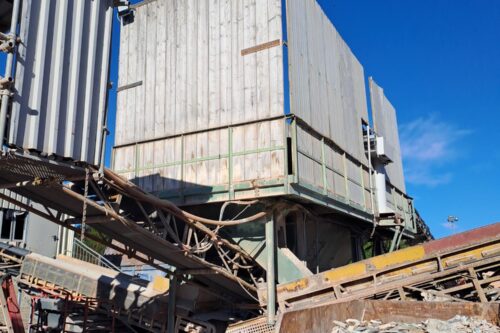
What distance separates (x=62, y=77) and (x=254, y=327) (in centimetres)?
640

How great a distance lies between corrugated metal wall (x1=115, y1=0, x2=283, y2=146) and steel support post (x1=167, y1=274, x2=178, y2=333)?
3.71 meters

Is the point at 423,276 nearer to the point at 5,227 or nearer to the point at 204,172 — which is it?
the point at 204,172

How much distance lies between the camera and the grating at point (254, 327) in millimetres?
9977

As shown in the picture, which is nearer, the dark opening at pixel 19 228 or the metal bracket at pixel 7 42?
the metal bracket at pixel 7 42

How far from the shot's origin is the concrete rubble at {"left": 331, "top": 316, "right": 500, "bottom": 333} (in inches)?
232

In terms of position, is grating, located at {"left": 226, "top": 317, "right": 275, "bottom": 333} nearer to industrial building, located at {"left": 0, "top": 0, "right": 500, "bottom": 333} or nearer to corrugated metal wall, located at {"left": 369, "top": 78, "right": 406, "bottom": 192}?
industrial building, located at {"left": 0, "top": 0, "right": 500, "bottom": 333}

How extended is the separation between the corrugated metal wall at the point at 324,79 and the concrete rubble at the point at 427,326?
17.7 feet

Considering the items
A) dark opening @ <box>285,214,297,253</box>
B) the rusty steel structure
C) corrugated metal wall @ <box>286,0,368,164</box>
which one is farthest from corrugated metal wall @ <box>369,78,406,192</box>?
the rusty steel structure

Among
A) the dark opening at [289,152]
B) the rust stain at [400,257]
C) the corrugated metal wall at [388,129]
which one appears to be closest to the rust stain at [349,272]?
the rust stain at [400,257]

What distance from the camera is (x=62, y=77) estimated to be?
6172 millimetres

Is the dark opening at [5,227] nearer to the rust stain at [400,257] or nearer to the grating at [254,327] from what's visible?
the grating at [254,327]

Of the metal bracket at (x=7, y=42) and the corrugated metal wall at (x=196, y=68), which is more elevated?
the corrugated metal wall at (x=196, y=68)

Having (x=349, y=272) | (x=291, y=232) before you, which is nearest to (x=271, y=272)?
(x=349, y=272)

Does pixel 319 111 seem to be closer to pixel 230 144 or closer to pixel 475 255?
pixel 230 144
